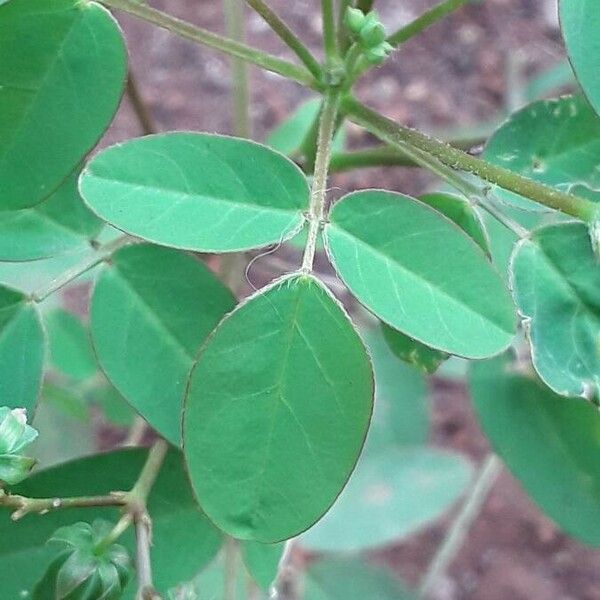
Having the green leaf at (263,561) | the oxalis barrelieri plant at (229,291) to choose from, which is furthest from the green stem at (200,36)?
the green leaf at (263,561)

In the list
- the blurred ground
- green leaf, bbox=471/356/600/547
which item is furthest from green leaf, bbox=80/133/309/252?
the blurred ground

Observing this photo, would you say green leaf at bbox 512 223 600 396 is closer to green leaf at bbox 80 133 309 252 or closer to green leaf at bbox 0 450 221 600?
green leaf at bbox 80 133 309 252

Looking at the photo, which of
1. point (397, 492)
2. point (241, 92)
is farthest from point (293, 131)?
point (397, 492)

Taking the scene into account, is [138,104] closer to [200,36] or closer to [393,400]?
[200,36]

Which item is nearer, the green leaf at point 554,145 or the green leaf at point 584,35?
the green leaf at point 584,35

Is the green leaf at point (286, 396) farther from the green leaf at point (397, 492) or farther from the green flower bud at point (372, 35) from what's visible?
the green leaf at point (397, 492)
